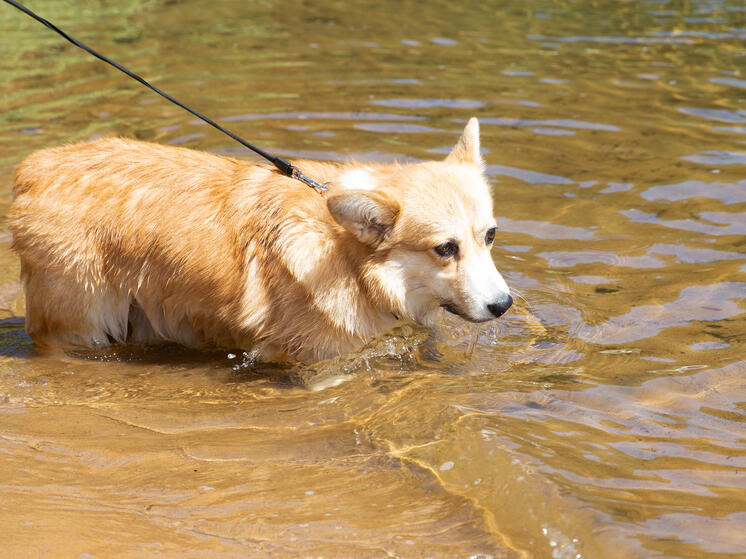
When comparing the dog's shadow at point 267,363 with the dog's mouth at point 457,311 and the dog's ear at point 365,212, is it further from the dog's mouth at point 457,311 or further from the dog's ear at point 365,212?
the dog's ear at point 365,212

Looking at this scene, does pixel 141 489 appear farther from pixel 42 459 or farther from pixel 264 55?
pixel 264 55

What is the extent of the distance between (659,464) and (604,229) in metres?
2.92

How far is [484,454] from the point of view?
3.88 meters

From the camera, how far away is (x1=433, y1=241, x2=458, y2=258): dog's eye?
435 centimetres

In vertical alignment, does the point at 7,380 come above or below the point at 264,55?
below

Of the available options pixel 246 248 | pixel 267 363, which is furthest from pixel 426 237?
pixel 267 363

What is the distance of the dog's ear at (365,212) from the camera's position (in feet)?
13.7

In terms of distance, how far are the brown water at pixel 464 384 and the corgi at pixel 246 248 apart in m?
0.33

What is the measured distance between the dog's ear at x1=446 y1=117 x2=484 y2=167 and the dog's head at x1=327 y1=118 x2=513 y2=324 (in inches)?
13.2

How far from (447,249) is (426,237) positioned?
13cm

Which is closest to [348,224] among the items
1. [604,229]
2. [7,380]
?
[7,380]

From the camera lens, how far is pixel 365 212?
4.27 metres

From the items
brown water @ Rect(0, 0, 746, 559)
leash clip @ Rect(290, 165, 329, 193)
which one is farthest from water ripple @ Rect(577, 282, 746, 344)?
leash clip @ Rect(290, 165, 329, 193)

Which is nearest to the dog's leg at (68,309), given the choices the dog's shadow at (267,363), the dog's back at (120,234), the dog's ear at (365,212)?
the dog's back at (120,234)
